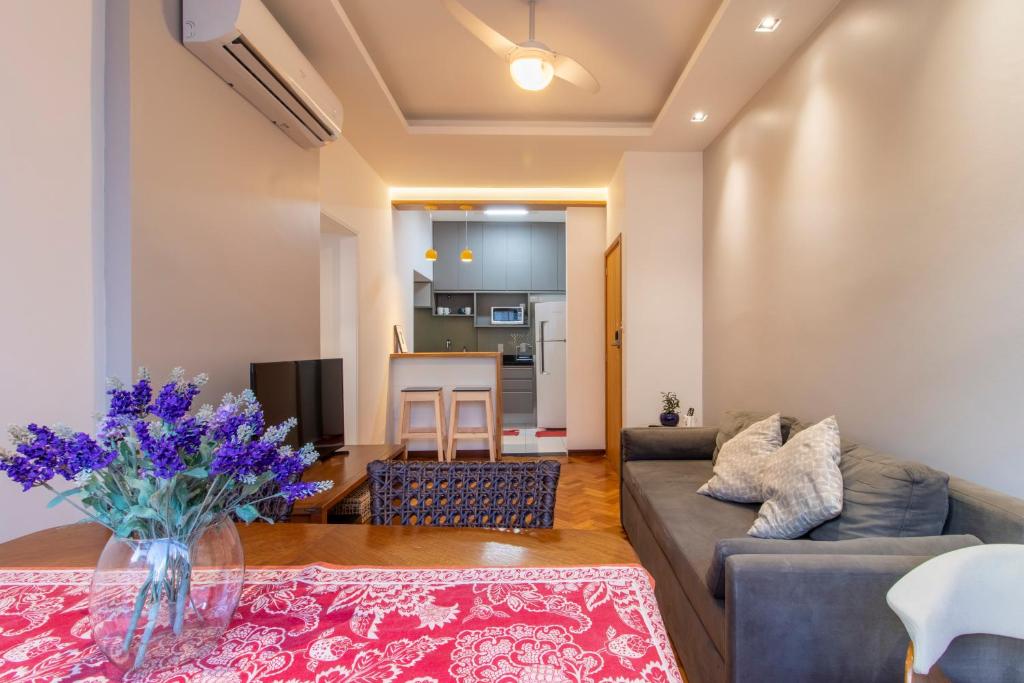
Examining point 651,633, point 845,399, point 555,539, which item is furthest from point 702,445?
point 651,633

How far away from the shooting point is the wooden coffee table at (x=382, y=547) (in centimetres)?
96

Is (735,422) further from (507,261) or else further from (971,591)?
(507,261)

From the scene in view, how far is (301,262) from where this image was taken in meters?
2.71

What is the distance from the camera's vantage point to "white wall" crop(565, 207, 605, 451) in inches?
202

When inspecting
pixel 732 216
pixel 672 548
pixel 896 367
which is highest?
pixel 732 216

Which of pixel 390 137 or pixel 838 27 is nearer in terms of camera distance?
Answer: pixel 838 27

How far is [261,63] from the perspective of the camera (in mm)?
1980

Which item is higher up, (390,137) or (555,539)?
(390,137)

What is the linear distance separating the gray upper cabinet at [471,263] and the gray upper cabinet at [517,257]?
0.44m

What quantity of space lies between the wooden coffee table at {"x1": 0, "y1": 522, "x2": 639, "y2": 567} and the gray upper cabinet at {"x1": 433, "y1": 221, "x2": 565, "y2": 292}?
643 cm

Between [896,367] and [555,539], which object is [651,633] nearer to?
[555,539]

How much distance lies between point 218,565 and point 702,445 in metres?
2.75

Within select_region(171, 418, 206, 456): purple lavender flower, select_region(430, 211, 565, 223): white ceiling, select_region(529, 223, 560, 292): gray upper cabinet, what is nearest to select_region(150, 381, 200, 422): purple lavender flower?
select_region(171, 418, 206, 456): purple lavender flower

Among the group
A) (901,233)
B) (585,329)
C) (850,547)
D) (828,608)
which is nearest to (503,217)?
(585,329)
